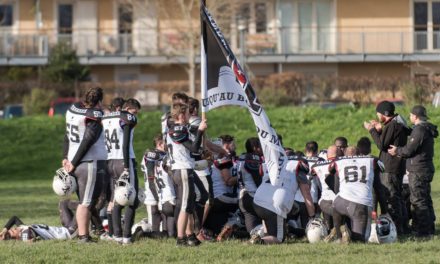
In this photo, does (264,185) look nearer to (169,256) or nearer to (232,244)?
(232,244)

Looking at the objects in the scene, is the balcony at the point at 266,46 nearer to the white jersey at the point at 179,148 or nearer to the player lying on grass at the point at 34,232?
the player lying on grass at the point at 34,232

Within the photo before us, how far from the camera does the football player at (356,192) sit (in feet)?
44.7

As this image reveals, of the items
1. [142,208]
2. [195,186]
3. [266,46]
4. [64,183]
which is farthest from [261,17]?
[64,183]

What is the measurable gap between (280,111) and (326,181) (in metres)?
18.9

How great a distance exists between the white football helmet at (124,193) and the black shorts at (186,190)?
0.63 metres

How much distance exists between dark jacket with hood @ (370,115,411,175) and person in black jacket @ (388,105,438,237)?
4.7 inches

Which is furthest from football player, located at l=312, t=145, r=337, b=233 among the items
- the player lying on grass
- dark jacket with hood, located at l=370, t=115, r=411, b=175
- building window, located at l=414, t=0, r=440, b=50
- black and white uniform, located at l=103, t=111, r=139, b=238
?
building window, located at l=414, t=0, r=440, b=50

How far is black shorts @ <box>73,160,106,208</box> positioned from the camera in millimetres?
13609

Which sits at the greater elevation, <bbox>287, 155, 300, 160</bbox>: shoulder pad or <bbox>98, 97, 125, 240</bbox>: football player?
<bbox>287, 155, 300, 160</bbox>: shoulder pad

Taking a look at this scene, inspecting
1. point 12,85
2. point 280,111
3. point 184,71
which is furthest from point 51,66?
point 280,111

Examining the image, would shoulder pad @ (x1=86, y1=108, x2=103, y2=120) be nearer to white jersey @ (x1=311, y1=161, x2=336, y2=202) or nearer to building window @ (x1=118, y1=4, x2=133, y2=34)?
white jersey @ (x1=311, y1=161, x2=336, y2=202)

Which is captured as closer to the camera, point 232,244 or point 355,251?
point 355,251

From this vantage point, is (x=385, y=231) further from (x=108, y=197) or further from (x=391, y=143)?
(x=108, y=197)

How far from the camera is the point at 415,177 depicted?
1473cm
